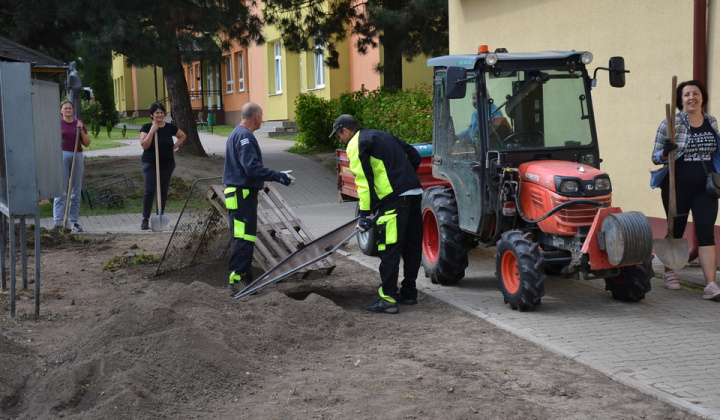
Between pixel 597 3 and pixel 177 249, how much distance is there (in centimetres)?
666

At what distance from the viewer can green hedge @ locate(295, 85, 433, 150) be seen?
1520cm

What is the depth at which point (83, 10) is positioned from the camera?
15.9 m

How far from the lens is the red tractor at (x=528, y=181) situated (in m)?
6.74

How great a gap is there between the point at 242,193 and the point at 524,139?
2688 millimetres

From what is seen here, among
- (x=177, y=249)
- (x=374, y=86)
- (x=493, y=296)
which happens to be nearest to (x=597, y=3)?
(x=493, y=296)

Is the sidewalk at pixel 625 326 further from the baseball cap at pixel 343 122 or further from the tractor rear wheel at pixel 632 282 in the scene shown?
the baseball cap at pixel 343 122

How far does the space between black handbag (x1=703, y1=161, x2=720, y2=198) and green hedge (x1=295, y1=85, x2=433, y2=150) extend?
7.53m

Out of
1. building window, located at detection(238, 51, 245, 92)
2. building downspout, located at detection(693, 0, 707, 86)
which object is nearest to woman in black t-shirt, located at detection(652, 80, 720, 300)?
building downspout, located at detection(693, 0, 707, 86)

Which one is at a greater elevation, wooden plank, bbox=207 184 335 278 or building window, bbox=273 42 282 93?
building window, bbox=273 42 282 93

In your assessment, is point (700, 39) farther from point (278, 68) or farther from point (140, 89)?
point (140, 89)

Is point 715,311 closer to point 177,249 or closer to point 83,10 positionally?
point 177,249

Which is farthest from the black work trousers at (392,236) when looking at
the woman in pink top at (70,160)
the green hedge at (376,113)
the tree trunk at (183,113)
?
the tree trunk at (183,113)

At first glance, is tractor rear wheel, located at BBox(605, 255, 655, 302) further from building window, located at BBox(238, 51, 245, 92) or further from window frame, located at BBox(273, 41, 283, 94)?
building window, located at BBox(238, 51, 245, 92)

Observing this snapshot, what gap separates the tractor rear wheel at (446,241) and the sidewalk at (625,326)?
0.46 feet
